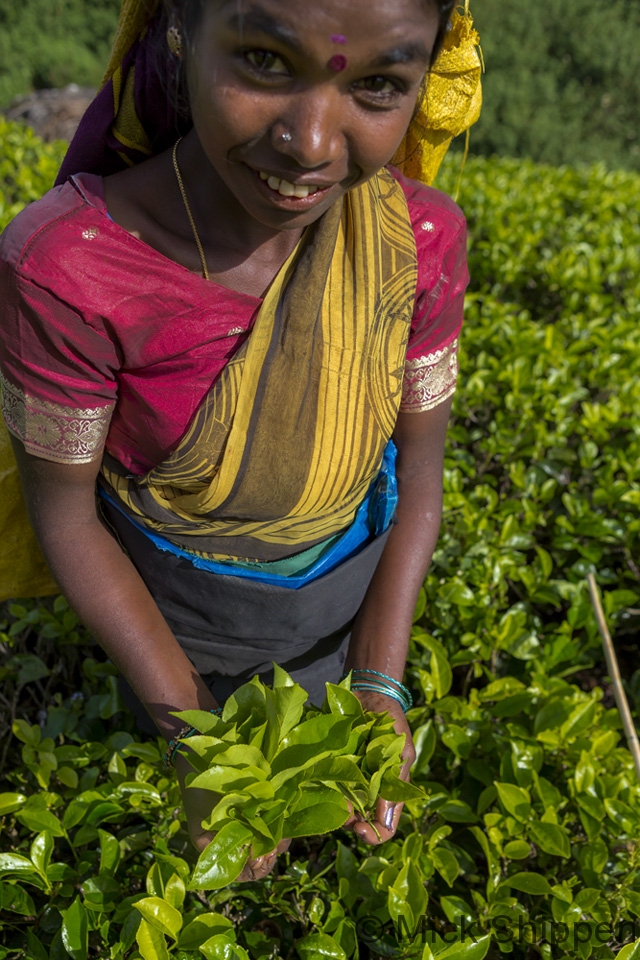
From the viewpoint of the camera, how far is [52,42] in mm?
11672

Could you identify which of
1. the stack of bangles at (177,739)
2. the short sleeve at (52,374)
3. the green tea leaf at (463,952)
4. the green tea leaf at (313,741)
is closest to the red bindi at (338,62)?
the short sleeve at (52,374)

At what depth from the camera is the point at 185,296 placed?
1.25 m

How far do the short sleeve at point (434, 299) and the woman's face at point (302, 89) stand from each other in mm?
358

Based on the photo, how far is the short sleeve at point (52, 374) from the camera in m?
1.18

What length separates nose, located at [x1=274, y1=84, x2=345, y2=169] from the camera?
3.36ft

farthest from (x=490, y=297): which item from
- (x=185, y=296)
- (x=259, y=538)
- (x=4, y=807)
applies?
(x=4, y=807)

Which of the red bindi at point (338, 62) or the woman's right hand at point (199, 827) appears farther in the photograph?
the woman's right hand at point (199, 827)

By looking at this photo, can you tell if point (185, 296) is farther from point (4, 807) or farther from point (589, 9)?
point (589, 9)

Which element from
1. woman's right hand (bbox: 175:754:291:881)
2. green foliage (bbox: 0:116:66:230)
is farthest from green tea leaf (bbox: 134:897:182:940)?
green foliage (bbox: 0:116:66:230)

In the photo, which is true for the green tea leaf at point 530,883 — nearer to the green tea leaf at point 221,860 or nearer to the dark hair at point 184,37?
the green tea leaf at point 221,860

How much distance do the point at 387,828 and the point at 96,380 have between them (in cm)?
91

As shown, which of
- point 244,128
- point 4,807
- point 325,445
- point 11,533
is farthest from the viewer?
point 11,533

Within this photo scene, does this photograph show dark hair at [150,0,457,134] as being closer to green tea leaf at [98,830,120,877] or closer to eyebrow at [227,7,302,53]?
eyebrow at [227,7,302,53]

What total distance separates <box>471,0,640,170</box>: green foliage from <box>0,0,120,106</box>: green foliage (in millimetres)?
5551
